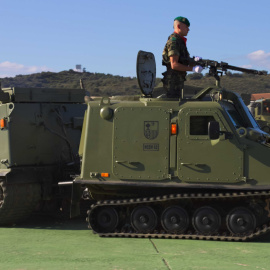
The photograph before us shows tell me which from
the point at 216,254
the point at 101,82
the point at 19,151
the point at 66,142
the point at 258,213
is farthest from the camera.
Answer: the point at 101,82

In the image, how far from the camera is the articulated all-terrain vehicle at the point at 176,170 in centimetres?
936

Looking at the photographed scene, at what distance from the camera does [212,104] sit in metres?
9.56

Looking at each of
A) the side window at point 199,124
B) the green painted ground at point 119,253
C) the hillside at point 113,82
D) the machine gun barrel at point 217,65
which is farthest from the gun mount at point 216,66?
the hillside at point 113,82

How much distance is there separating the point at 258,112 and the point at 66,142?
623 inches

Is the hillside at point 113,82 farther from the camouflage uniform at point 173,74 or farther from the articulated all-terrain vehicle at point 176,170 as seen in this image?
the articulated all-terrain vehicle at point 176,170

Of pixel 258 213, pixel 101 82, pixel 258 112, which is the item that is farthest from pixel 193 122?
pixel 101 82

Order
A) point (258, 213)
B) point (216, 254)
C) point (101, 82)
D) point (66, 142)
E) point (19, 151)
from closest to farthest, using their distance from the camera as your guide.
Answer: point (216, 254), point (258, 213), point (19, 151), point (66, 142), point (101, 82)

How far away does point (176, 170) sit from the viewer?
954 cm

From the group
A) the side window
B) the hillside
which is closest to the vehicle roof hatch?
the side window

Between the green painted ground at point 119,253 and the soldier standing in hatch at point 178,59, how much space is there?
112 inches

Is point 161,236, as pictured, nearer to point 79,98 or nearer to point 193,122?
point 193,122

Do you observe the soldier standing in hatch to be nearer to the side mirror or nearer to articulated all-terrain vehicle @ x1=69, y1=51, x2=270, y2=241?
articulated all-terrain vehicle @ x1=69, y1=51, x2=270, y2=241

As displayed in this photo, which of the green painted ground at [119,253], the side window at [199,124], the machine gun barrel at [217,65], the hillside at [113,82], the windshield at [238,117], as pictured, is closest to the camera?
the green painted ground at [119,253]

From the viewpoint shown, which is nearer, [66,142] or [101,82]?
[66,142]
